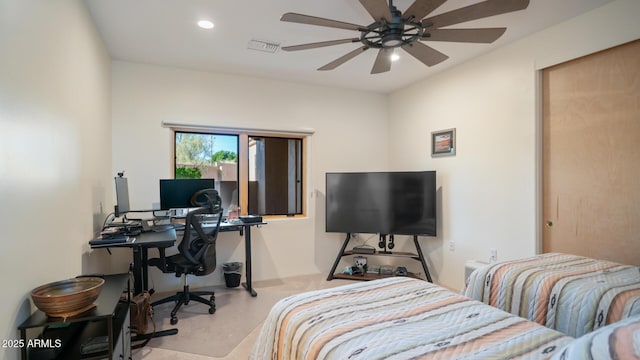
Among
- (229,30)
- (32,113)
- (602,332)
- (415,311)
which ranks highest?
(229,30)

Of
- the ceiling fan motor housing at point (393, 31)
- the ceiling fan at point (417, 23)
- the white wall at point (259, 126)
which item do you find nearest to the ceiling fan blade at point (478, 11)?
the ceiling fan at point (417, 23)

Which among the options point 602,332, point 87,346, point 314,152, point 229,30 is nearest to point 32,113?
point 87,346

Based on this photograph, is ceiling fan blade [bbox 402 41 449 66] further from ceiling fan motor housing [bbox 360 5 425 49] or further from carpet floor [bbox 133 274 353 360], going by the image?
carpet floor [bbox 133 274 353 360]

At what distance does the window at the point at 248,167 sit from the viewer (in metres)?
4.05

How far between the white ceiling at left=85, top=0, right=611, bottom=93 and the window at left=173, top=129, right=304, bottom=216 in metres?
0.89

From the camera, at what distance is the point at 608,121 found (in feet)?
8.27

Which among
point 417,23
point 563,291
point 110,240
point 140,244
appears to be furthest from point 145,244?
point 563,291

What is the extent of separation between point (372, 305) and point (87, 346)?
55.2 inches

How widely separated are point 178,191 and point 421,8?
2978mm

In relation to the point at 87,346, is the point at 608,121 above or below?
above

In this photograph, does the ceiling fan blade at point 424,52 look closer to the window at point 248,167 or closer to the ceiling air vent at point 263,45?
the ceiling air vent at point 263,45

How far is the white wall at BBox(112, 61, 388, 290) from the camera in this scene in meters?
3.66

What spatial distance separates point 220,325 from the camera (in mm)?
2930

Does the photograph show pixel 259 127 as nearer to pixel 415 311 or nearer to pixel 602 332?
pixel 415 311
